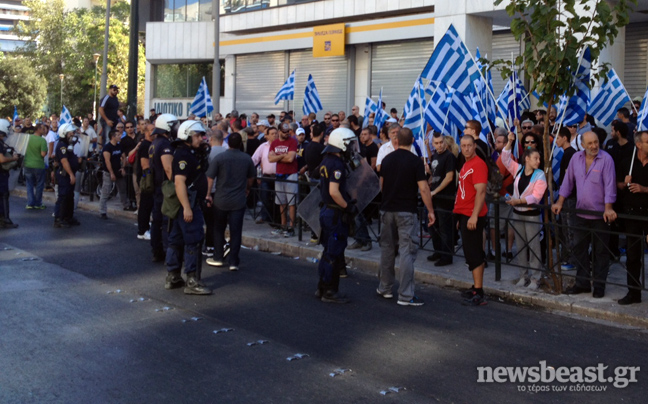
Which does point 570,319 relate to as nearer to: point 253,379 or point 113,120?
point 253,379

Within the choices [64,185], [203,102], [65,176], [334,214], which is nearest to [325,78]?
[203,102]

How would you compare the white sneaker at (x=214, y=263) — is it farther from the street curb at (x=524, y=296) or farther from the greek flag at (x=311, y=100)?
the greek flag at (x=311, y=100)

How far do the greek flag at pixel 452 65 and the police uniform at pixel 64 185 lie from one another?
285 inches

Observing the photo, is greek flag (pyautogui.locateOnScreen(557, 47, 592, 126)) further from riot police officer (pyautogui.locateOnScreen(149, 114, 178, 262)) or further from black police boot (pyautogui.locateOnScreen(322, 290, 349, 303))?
riot police officer (pyautogui.locateOnScreen(149, 114, 178, 262))

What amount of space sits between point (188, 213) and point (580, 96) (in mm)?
5444

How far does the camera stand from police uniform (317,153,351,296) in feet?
27.9

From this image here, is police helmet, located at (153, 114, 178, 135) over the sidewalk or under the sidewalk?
over

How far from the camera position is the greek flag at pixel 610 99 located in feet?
39.0

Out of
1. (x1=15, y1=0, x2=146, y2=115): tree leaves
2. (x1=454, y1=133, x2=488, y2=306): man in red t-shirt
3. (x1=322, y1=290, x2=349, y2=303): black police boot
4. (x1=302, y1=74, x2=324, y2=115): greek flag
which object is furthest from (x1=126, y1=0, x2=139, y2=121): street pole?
(x1=15, y1=0, x2=146, y2=115): tree leaves

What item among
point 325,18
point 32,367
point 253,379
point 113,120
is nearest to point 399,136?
point 253,379

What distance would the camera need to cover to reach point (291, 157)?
43.1 ft

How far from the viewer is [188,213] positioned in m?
8.79

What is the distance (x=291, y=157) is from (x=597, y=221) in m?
5.97

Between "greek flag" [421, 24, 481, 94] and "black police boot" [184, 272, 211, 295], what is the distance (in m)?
4.57
